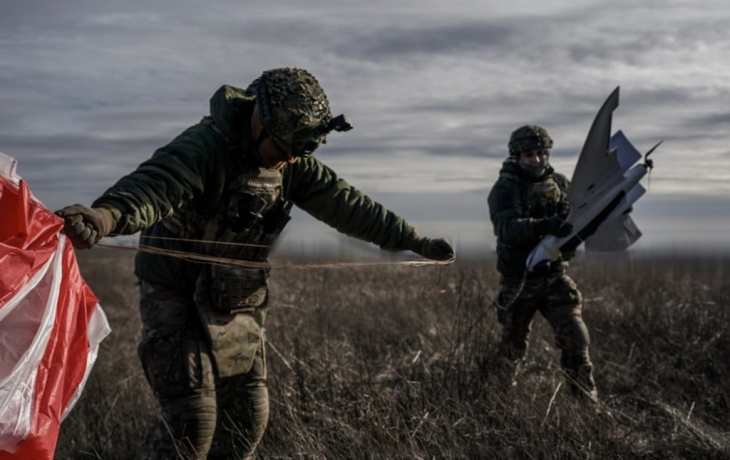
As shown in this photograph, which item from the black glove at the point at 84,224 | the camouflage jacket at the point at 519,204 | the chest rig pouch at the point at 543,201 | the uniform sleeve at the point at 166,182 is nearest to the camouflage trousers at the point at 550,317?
the camouflage jacket at the point at 519,204

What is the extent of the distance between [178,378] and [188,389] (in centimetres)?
7

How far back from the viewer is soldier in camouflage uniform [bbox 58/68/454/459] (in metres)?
4.06

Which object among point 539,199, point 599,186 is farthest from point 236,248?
point 599,186

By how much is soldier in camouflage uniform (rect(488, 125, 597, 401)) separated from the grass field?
0.63ft

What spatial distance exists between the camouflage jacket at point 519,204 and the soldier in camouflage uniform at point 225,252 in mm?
2356

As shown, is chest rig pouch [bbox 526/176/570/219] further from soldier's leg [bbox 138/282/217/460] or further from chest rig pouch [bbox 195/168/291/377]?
soldier's leg [bbox 138/282/217/460]

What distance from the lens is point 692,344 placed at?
7676mm

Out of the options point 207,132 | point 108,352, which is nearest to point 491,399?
point 207,132

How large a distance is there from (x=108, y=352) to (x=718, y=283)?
284 inches

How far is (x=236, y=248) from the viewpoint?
4.34m

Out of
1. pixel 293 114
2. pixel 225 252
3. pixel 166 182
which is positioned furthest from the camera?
pixel 225 252

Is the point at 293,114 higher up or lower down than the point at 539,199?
higher up

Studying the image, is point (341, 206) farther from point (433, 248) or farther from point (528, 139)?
point (528, 139)

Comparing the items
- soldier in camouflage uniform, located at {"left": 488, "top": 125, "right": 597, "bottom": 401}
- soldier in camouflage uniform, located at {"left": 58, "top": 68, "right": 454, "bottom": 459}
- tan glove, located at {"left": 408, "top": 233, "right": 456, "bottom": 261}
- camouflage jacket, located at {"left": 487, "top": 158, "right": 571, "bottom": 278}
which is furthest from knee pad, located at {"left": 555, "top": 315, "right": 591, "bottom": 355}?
soldier in camouflage uniform, located at {"left": 58, "top": 68, "right": 454, "bottom": 459}
